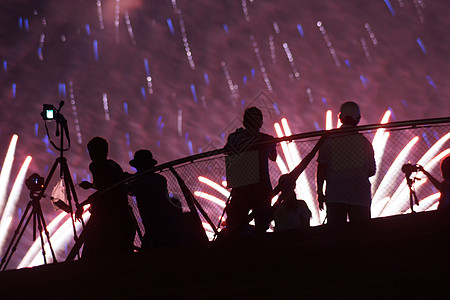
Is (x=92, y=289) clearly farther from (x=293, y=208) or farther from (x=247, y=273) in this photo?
(x=293, y=208)

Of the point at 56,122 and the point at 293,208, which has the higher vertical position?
the point at 56,122

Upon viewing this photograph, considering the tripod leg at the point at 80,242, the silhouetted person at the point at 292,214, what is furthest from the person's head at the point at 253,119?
the tripod leg at the point at 80,242

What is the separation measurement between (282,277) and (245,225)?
2.03 m

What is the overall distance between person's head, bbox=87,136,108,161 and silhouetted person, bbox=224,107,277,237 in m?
1.18

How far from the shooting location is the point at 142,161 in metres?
5.43

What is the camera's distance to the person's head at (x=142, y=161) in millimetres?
5430

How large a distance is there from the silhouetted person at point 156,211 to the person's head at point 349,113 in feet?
5.91

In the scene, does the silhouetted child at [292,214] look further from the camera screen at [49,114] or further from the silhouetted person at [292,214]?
the camera screen at [49,114]

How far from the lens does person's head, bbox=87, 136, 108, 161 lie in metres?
4.93

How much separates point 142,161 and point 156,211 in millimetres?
735

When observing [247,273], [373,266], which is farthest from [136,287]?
[373,266]

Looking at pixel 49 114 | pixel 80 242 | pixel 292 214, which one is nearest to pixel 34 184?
pixel 49 114

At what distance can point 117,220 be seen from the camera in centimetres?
488

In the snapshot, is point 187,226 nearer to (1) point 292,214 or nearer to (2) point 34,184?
(1) point 292,214
